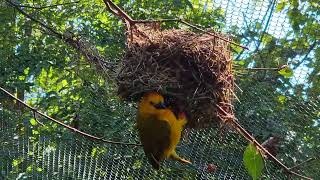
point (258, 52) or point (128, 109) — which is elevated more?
point (258, 52)

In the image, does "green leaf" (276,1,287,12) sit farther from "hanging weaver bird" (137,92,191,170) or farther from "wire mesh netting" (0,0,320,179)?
"hanging weaver bird" (137,92,191,170)

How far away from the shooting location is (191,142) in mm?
3168

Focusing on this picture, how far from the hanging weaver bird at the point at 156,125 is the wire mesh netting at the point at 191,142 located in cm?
128

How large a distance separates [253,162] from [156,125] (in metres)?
0.46

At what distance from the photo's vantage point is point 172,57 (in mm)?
1681

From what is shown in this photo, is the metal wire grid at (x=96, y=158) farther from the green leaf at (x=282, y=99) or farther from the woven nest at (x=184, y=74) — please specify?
the woven nest at (x=184, y=74)

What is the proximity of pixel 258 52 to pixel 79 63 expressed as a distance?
1438mm

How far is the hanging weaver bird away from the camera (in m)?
1.64

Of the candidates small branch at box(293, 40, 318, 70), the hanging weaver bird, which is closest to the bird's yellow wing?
the hanging weaver bird

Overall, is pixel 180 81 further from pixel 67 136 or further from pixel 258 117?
pixel 67 136

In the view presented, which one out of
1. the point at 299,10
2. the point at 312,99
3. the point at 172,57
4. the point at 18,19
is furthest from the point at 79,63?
the point at 299,10

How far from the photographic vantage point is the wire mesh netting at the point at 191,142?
10.1 feet

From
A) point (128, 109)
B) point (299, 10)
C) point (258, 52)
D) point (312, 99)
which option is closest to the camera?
point (312, 99)

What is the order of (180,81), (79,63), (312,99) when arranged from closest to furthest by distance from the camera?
(180,81)
(79,63)
(312,99)
